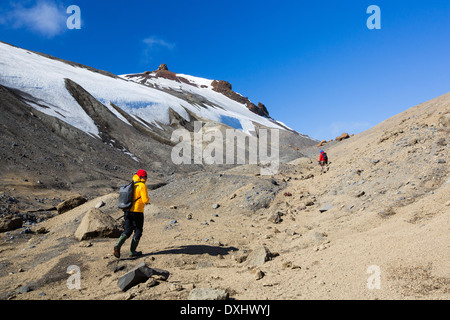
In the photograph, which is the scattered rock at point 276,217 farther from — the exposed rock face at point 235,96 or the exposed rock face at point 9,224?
the exposed rock face at point 235,96

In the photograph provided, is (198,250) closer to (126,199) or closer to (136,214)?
(136,214)

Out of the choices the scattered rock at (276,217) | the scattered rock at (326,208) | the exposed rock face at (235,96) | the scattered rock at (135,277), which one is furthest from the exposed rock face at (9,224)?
the exposed rock face at (235,96)

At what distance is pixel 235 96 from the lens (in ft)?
412

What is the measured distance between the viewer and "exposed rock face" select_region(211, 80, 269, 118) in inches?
4812

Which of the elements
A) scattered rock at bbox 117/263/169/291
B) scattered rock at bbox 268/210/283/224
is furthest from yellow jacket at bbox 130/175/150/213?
scattered rock at bbox 268/210/283/224

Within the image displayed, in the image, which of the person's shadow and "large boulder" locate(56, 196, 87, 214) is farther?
"large boulder" locate(56, 196, 87, 214)

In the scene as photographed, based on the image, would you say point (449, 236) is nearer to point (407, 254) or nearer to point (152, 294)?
point (407, 254)

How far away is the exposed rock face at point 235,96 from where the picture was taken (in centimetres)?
12222

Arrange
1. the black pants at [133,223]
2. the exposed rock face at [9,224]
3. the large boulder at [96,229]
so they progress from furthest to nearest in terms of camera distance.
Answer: the exposed rock face at [9,224], the large boulder at [96,229], the black pants at [133,223]

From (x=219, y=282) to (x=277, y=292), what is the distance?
1178 mm

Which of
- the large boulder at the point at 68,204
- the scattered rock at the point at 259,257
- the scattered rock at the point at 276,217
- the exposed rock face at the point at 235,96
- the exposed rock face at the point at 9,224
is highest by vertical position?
the exposed rock face at the point at 235,96

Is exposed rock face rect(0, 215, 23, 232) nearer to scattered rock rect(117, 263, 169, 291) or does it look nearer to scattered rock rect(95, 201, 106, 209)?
scattered rock rect(95, 201, 106, 209)
